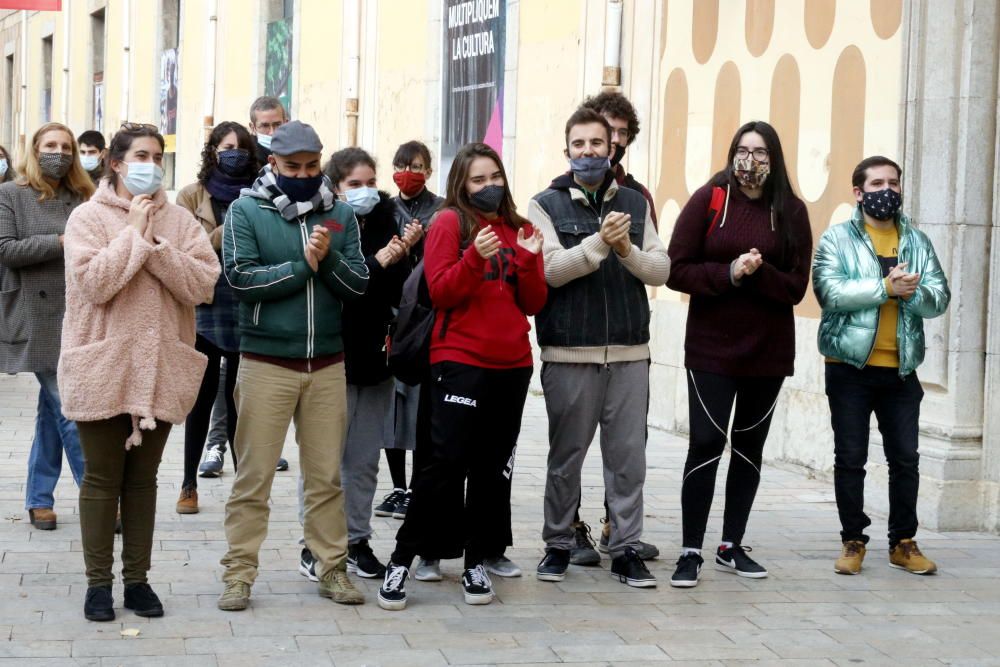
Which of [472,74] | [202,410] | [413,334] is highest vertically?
[472,74]

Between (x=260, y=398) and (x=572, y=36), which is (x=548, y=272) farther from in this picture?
(x=572, y=36)

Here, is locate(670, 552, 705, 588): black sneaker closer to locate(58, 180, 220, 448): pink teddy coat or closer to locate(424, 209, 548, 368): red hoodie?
locate(424, 209, 548, 368): red hoodie

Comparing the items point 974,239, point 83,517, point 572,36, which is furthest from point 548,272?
point 572,36

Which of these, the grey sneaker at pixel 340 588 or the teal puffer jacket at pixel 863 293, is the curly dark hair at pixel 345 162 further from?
the teal puffer jacket at pixel 863 293

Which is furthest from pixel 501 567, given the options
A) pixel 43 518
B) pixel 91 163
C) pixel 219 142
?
pixel 91 163

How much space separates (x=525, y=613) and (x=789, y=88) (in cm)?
471

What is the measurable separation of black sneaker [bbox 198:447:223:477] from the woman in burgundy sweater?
301cm

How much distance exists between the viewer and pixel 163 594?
5.70 metres

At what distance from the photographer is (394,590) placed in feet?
18.4

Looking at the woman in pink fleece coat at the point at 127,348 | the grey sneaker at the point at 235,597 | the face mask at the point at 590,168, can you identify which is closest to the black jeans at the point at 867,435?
the face mask at the point at 590,168

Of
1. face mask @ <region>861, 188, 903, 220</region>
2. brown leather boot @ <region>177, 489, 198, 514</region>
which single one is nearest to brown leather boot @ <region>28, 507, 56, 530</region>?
brown leather boot @ <region>177, 489, 198, 514</region>

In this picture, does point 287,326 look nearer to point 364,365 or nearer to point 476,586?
point 364,365

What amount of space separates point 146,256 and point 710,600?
251 cm

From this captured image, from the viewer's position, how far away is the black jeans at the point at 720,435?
620cm
